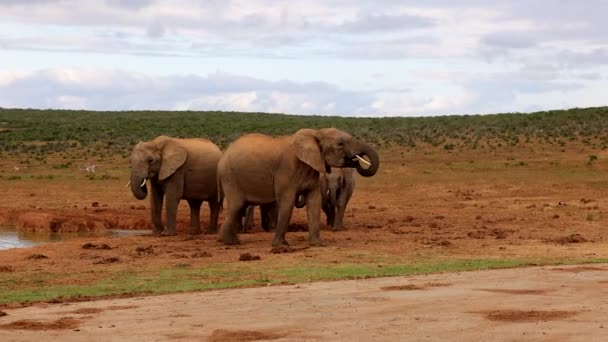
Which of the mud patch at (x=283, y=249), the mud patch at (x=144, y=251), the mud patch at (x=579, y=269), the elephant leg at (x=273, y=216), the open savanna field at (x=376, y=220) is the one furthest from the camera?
the elephant leg at (x=273, y=216)

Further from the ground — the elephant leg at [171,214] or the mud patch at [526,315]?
the elephant leg at [171,214]

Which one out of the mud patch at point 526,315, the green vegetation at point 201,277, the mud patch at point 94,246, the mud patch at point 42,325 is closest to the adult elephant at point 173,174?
the mud patch at point 94,246

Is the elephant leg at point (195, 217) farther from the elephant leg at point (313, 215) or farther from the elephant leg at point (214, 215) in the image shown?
the elephant leg at point (313, 215)

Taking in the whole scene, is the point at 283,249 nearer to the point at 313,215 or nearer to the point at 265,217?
the point at 313,215

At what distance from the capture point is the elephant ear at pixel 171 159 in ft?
80.5

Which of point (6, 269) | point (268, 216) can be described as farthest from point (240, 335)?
point (268, 216)

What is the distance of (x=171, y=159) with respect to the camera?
24.6m

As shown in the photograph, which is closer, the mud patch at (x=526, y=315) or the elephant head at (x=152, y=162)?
the mud patch at (x=526, y=315)

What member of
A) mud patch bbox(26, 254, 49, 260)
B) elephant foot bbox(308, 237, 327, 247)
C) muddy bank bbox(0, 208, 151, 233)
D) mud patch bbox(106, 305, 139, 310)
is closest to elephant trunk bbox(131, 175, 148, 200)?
muddy bank bbox(0, 208, 151, 233)

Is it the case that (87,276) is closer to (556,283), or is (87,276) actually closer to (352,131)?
(556,283)

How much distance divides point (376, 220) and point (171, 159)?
6251mm

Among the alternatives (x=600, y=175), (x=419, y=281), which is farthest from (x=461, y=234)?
(x=600, y=175)

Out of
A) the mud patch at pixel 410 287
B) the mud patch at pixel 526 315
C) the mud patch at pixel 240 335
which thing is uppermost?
the mud patch at pixel 240 335

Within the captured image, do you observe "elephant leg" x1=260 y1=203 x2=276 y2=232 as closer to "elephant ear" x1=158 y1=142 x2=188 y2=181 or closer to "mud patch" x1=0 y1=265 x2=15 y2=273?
"elephant ear" x1=158 y1=142 x2=188 y2=181
